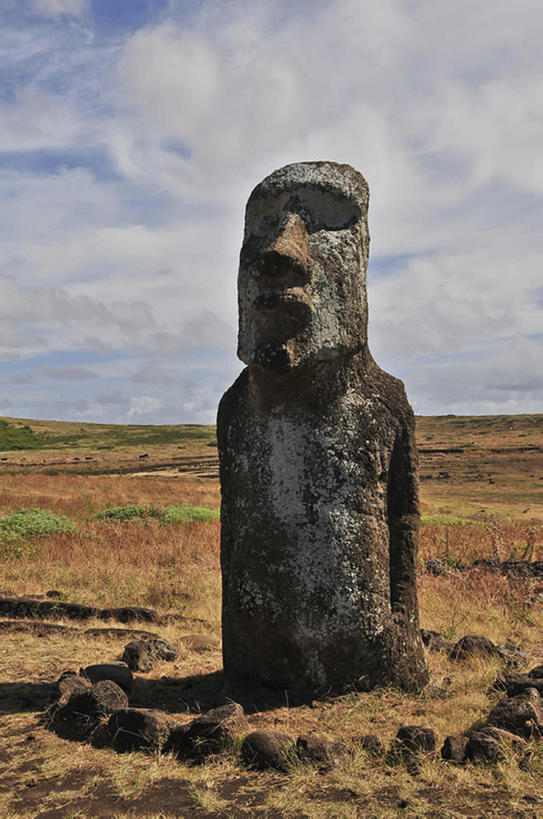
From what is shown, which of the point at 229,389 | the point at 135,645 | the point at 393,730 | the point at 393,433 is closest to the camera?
the point at 393,730

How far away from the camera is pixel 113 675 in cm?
582

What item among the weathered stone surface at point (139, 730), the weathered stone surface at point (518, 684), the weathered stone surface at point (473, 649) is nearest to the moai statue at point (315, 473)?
the weathered stone surface at point (518, 684)

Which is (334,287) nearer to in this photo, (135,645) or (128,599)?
(135,645)

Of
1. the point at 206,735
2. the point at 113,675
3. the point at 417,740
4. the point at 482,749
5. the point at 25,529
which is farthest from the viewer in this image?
the point at 25,529

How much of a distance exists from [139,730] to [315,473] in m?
2.14

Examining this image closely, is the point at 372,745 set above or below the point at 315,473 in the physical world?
below

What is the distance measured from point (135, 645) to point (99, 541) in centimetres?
653

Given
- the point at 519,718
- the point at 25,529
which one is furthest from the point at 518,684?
the point at 25,529

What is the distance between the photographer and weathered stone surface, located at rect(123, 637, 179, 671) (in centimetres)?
657

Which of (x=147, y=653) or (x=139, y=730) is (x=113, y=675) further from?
(x=139, y=730)

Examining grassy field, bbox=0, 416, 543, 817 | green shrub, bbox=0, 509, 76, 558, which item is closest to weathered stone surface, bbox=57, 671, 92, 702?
grassy field, bbox=0, 416, 543, 817

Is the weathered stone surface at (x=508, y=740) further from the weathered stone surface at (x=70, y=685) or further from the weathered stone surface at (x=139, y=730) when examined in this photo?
the weathered stone surface at (x=70, y=685)

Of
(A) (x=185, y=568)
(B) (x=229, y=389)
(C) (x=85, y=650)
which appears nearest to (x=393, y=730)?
(B) (x=229, y=389)

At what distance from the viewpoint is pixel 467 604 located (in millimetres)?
8430
